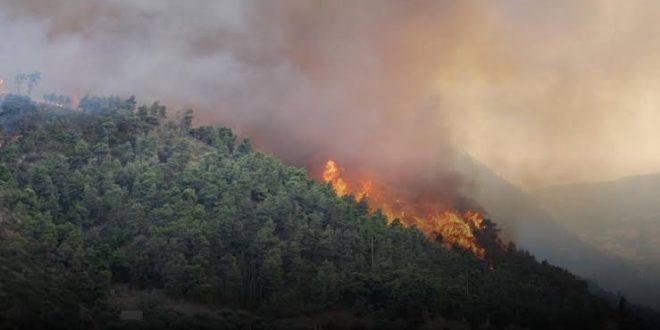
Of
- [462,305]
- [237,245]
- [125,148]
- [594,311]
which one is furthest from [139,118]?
[594,311]

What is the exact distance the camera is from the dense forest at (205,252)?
364ft

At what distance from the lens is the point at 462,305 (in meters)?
128

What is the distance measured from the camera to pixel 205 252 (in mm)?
122125

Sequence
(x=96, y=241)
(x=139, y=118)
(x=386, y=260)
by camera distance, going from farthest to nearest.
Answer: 1. (x=139, y=118)
2. (x=386, y=260)
3. (x=96, y=241)

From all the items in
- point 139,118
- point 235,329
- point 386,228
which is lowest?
point 235,329

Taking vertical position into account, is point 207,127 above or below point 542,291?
above

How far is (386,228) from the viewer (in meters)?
145

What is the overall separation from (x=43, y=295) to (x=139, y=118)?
57.1m

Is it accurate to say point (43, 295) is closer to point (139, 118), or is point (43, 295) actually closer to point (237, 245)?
point (237, 245)

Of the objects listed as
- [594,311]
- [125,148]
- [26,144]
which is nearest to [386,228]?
[594,311]

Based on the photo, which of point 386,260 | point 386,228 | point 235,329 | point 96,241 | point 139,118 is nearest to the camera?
point 235,329

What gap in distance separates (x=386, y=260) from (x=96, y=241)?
40654mm

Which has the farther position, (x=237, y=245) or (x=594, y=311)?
(x=594, y=311)

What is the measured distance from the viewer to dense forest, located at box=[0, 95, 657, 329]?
110812mm
